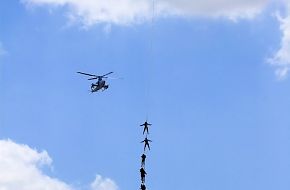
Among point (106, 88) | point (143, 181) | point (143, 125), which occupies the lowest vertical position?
point (143, 181)

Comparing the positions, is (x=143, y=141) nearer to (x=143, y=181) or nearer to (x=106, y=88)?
(x=143, y=181)

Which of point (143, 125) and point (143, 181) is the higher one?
point (143, 125)

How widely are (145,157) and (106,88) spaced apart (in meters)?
80.3

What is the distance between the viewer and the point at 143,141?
353ft

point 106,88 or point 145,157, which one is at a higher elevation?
point 106,88

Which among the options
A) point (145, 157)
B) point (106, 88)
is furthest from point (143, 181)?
point (106, 88)

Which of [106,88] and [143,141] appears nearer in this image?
[143,141]

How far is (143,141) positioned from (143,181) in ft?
20.2

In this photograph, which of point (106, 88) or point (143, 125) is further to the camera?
point (106, 88)

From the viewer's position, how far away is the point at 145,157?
111438 millimetres

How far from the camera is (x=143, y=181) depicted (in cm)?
10862

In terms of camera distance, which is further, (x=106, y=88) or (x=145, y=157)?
(x=106, y=88)

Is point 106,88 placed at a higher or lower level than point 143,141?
higher

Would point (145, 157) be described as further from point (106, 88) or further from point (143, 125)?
point (106, 88)
